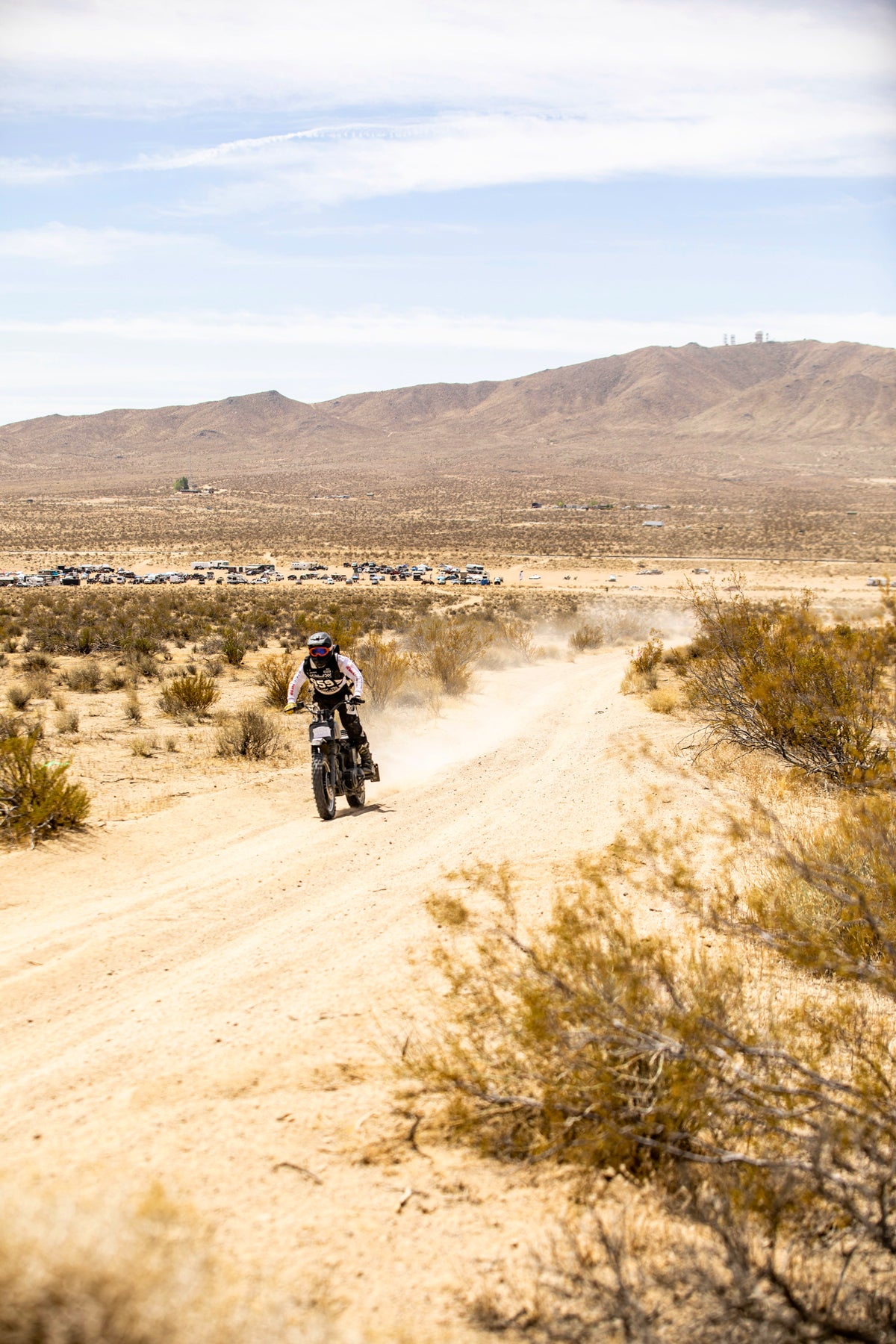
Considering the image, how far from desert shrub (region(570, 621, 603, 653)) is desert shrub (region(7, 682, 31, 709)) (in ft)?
50.2

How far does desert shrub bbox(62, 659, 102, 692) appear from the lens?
1803 centimetres

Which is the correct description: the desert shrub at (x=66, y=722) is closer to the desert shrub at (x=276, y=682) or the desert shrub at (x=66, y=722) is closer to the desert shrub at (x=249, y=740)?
the desert shrub at (x=249, y=740)

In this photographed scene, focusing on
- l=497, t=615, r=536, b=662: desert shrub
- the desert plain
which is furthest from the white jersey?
l=497, t=615, r=536, b=662: desert shrub

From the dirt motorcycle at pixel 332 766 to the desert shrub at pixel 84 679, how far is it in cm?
950

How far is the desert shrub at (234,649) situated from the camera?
2227 centimetres

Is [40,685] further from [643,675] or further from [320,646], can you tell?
[643,675]

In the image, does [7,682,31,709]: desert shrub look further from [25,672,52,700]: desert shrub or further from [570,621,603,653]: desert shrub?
[570,621,603,653]: desert shrub

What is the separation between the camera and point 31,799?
8.79 metres

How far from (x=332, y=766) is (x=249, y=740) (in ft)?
11.6

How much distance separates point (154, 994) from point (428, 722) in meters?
10.6

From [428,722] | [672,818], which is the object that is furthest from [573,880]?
[428,722]

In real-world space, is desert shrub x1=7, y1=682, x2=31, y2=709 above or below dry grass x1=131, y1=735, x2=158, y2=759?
above

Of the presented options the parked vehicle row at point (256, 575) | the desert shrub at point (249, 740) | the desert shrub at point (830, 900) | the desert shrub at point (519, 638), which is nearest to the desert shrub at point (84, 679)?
the desert shrub at point (249, 740)

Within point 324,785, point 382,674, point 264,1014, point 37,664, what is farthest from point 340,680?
point 37,664
